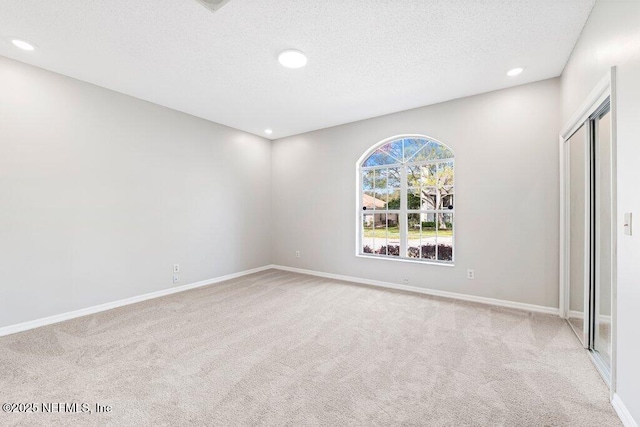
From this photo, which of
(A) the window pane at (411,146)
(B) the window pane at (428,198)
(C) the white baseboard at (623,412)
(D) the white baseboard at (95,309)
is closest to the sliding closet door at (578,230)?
(C) the white baseboard at (623,412)

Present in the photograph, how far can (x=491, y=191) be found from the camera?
3.39 metres

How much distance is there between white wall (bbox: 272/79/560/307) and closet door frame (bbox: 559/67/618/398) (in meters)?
0.13

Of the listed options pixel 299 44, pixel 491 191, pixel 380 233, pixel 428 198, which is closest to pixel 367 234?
pixel 380 233

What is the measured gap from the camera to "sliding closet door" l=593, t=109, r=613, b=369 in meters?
1.91

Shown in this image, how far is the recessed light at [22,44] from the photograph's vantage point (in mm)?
2354

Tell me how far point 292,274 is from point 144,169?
2.90 m

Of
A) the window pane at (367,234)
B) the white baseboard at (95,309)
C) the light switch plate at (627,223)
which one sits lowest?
the white baseboard at (95,309)

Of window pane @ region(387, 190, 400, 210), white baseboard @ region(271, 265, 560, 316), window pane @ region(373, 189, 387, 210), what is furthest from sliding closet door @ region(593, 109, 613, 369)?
window pane @ region(373, 189, 387, 210)

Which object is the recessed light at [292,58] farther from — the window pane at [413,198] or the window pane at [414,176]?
the window pane at [413,198]

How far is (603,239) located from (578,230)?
578mm

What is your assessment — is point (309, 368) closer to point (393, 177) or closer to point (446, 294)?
point (446, 294)

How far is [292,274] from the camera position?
16.4 ft

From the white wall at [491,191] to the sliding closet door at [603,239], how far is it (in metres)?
0.98

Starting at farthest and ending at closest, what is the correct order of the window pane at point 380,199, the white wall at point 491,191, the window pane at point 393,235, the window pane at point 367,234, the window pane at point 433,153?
the window pane at point 367,234
the window pane at point 380,199
the window pane at point 393,235
the window pane at point 433,153
the white wall at point 491,191
